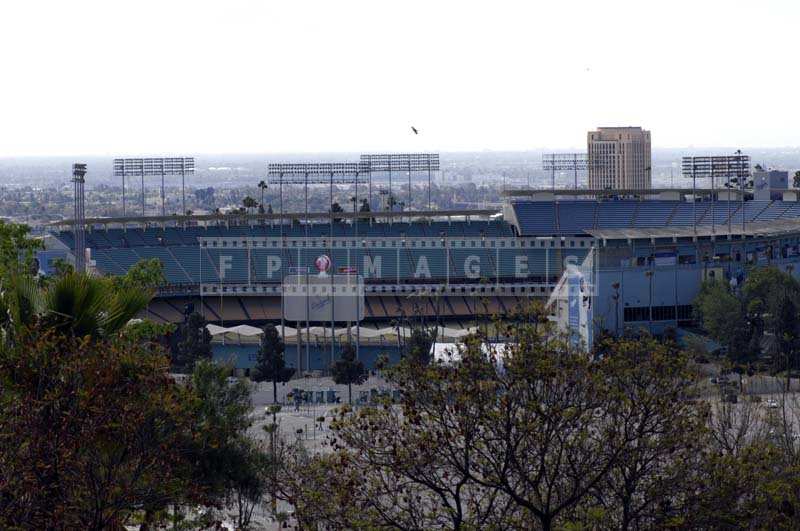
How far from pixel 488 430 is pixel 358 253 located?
1323 inches

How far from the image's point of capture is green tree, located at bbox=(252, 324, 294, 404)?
30.0m

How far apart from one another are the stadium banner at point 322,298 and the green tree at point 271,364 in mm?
4071

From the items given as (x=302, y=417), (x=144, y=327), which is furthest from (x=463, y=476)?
(x=302, y=417)

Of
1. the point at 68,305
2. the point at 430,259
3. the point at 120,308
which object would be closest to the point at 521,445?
the point at 120,308

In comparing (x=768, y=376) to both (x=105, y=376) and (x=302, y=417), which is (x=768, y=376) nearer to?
(x=302, y=417)

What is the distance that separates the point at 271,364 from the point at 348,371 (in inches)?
73.3

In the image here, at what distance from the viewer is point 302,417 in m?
26.8

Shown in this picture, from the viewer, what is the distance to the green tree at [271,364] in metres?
30.0

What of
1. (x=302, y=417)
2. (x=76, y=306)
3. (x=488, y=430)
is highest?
(x=76, y=306)

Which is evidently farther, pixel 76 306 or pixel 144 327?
pixel 144 327

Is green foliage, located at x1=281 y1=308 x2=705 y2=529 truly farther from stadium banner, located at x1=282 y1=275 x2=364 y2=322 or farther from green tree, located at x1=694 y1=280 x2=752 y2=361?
stadium banner, located at x1=282 y1=275 x2=364 y2=322

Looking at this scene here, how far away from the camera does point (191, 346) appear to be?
31.7 m

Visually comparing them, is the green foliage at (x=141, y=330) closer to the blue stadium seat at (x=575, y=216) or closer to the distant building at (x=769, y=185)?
the blue stadium seat at (x=575, y=216)

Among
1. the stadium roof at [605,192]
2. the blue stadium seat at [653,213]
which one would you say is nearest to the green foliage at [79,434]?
the blue stadium seat at [653,213]
